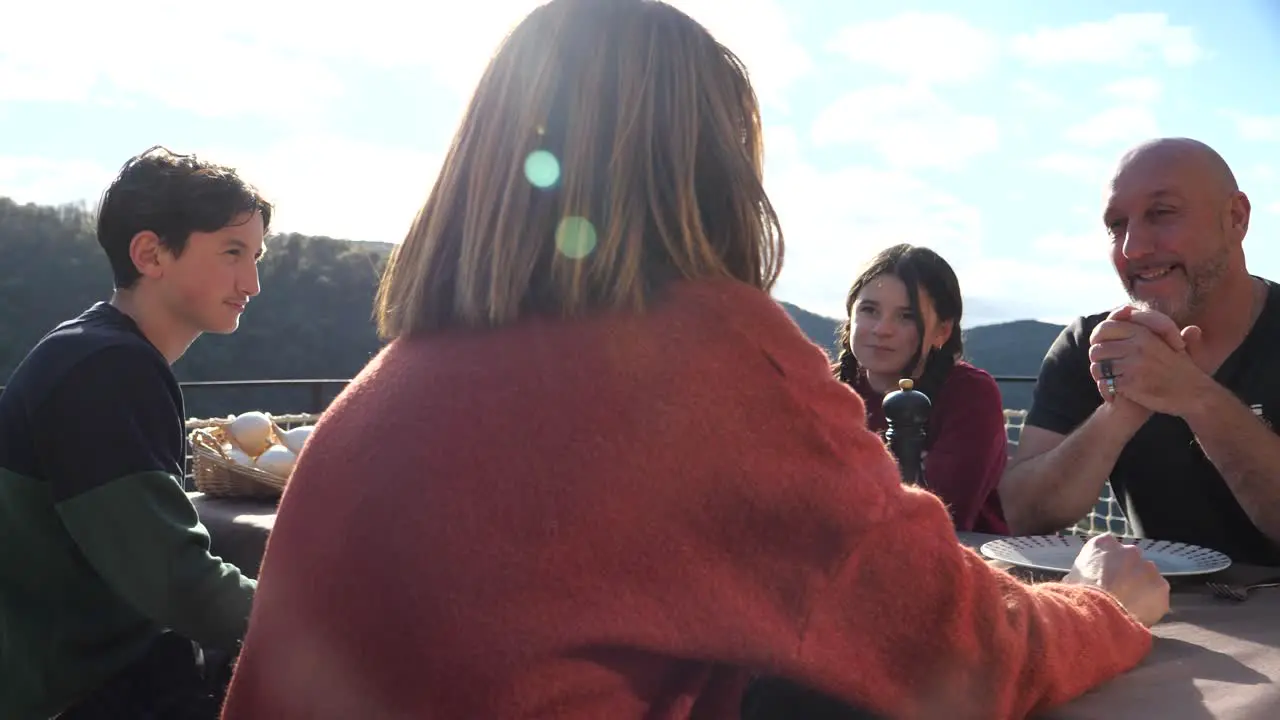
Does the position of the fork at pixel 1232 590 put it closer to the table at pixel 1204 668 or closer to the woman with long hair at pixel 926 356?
the table at pixel 1204 668

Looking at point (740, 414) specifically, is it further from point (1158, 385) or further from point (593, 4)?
point (1158, 385)

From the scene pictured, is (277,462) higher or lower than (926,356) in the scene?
lower

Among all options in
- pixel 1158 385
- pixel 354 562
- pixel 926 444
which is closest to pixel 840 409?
pixel 354 562

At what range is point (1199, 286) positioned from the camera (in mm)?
2113

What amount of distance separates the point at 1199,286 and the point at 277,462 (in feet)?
6.91

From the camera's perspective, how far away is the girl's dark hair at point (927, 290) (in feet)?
9.13

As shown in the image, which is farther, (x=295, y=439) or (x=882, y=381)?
(x=882, y=381)

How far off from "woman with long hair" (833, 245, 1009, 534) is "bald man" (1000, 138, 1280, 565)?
0.32m

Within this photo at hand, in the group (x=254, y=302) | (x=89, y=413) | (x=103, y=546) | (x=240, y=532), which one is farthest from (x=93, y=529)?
(x=254, y=302)

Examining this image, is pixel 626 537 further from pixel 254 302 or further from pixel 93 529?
pixel 254 302

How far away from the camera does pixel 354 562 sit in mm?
755

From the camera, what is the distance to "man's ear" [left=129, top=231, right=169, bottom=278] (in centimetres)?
180

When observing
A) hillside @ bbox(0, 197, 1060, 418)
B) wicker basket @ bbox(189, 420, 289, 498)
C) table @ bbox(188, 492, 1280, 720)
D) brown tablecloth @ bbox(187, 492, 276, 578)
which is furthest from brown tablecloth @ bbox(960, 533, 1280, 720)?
hillside @ bbox(0, 197, 1060, 418)

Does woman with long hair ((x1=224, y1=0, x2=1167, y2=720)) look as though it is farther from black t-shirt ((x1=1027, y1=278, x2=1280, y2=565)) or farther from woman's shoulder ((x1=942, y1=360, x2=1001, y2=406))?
woman's shoulder ((x1=942, y1=360, x2=1001, y2=406))
